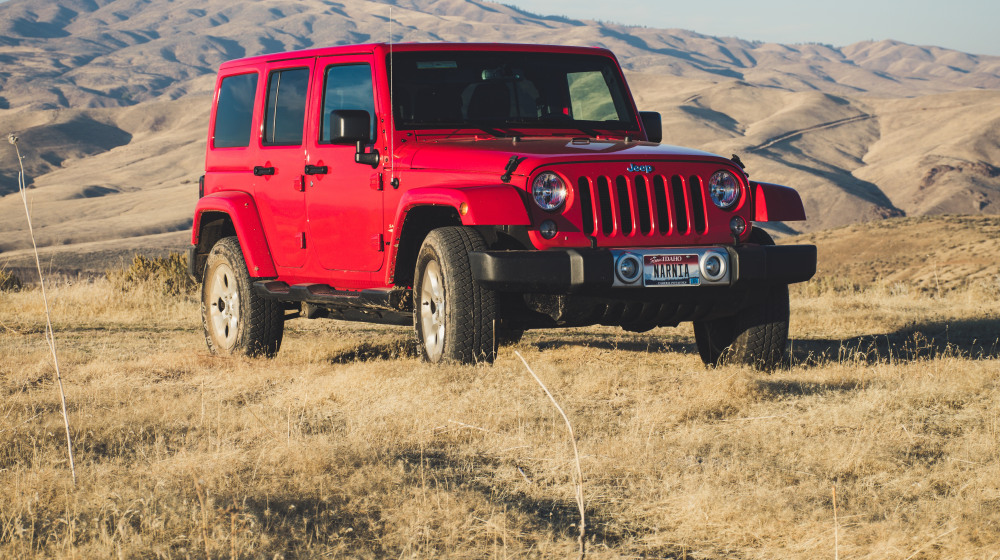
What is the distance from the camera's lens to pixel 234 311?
877 cm

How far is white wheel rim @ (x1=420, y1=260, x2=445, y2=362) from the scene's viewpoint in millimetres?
6723

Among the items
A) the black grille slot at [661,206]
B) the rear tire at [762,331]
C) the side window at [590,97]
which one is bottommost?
the rear tire at [762,331]

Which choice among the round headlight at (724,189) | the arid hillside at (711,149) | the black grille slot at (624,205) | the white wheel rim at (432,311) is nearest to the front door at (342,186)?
the white wheel rim at (432,311)

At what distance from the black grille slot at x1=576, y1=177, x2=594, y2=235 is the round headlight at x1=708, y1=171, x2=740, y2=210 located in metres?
0.82

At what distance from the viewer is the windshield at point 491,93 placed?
24.4 feet

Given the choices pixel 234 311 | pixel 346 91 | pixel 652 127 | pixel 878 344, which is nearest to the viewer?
pixel 346 91

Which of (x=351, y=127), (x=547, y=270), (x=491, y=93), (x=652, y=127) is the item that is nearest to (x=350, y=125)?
(x=351, y=127)

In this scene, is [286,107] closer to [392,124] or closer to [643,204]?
[392,124]

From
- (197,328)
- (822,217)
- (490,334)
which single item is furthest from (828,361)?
(822,217)

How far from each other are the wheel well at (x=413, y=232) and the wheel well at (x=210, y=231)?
2487 mm

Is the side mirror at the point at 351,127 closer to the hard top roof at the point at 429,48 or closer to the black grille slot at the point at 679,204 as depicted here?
the hard top roof at the point at 429,48

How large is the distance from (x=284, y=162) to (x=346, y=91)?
2.56ft

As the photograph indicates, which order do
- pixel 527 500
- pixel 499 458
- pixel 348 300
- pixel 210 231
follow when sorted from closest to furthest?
pixel 527 500 → pixel 499 458 → pixel 348 300 → pixel 210 231

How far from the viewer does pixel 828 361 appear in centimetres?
771
